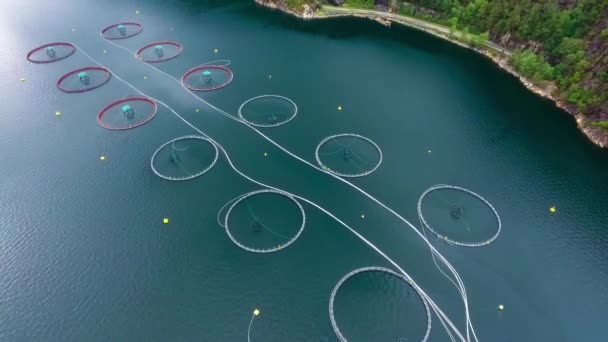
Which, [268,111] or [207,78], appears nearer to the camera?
[268,111]

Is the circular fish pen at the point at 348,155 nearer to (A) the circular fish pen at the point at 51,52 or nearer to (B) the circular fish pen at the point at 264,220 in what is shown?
(B) the circular fish pen at the point at 264,220

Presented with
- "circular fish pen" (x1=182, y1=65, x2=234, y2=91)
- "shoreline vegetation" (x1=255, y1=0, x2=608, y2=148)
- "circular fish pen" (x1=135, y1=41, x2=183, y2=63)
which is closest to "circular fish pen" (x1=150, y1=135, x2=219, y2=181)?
"circular fish pen" (x1=182, y1=65, x2=234, y2=91)

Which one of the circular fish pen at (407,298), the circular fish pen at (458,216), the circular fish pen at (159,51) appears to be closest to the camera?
the circular fish pen at (407,298)


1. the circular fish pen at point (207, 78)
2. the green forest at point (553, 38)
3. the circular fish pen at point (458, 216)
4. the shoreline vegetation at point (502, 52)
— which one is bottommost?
the circular fish pen at point (207, 78)

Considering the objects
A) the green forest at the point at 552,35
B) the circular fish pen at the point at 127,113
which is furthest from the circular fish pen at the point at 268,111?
the green forest at the point at 552,35

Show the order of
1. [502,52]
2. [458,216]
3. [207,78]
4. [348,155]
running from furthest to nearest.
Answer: [502,52] → [207,78] → [348,155] → [458,216]

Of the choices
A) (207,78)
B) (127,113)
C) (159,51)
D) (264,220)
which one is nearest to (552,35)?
(264,220)

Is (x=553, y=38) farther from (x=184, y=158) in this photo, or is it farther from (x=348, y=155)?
(x=184, y=158)

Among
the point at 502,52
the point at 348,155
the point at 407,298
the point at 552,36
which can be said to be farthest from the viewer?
the point at 502,52
